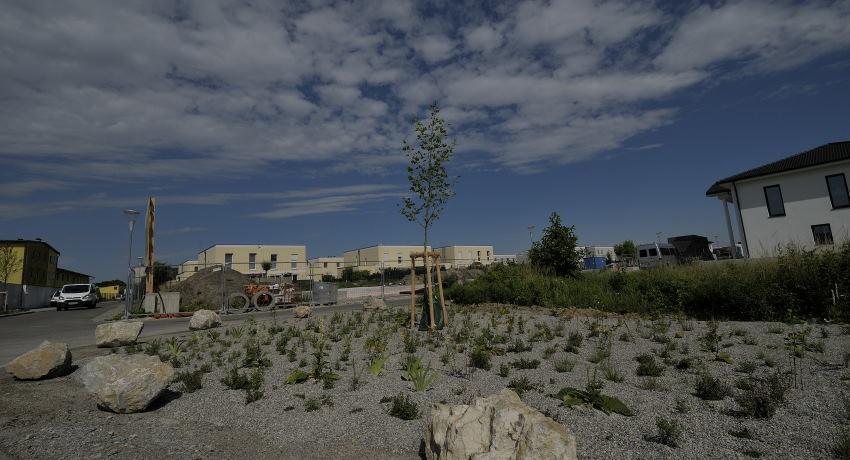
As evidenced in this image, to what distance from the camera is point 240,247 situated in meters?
80.9

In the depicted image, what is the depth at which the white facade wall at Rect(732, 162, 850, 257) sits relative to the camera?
2189 cm

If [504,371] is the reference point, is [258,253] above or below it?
above

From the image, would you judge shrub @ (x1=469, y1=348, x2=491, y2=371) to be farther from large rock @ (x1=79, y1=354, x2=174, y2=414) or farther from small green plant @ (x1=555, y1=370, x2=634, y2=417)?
large rock @ (x1=79, y1=354, x2=174, y2=414)

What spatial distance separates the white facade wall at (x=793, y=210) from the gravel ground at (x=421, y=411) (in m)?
20.0

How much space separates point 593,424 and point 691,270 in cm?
1017

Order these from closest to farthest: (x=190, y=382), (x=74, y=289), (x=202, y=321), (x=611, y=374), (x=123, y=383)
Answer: (x=123, y=383)
(x=611, y=374)
(x=190, y=382)
(x=202, y=321)
(x=74, y=289)

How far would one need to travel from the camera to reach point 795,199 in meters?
22.9

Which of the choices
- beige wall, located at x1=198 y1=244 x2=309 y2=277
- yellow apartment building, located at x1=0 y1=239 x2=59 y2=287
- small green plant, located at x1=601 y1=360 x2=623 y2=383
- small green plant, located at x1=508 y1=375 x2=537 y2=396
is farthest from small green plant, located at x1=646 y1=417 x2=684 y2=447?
beige wall, located at x1=198 y1=244 x2=309 y2=277

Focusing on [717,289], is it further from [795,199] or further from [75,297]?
[75,297]

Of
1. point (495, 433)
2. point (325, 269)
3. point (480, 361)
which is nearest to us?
point (495, 433)

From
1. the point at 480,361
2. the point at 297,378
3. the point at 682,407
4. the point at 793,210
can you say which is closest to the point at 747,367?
the point at 682,407

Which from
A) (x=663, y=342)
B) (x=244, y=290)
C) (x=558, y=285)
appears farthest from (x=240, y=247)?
(x=663, y=342)

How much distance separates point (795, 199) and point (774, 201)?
906 millimetres

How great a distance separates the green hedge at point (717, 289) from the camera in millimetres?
8750
